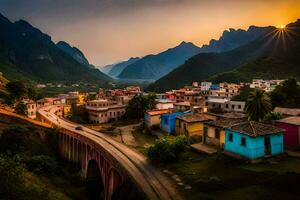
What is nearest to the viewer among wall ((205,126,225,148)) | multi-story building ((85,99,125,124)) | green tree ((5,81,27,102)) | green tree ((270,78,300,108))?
wall ((205,126,225,148))

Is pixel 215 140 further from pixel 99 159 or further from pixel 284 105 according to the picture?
pixel 284 105

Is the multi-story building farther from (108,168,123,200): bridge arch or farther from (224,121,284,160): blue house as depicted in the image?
(224,121,284,160): blue house

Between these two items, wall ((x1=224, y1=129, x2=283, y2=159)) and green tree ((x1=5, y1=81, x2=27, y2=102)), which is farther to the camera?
green tree ((x1=5, y1=81, x2=27, y2=102))

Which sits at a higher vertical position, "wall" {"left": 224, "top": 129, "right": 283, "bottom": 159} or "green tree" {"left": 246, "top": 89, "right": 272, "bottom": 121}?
"green tree" {"left": 246, "top": 89, "right": 272, "bottom": 121}

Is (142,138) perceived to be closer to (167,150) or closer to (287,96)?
(167,150)

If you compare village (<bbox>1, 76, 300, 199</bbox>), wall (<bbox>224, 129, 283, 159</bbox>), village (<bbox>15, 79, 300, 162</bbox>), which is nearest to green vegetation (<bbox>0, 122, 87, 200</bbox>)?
village (<bbox>1, 76, 300, 199</bbox>)

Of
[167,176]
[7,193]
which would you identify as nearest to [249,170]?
[167,176]
